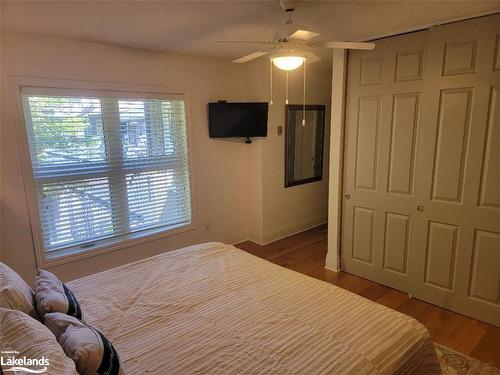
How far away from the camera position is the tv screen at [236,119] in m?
3.63

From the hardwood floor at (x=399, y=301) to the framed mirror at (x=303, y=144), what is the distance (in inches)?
37.1

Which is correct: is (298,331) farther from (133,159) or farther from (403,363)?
(133,159)

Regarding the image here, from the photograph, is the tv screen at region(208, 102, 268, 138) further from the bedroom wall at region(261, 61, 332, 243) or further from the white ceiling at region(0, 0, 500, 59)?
the white ceiling at region(0, 0, 500, 59)

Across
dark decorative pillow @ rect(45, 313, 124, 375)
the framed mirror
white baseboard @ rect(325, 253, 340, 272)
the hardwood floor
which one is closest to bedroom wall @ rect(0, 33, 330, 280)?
the framed mirror

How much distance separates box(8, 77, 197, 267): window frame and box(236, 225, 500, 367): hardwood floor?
1.41 m

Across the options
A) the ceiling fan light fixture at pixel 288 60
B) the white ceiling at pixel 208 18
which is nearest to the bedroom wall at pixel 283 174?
the white ceiling at pixel 208 18

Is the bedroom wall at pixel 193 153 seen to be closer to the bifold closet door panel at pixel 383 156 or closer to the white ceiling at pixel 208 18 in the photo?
the white ceiling at pixel 208 18

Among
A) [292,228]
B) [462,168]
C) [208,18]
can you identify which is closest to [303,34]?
[208,18]

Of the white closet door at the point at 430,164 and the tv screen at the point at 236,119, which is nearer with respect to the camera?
the white closet door at the point at 430,164

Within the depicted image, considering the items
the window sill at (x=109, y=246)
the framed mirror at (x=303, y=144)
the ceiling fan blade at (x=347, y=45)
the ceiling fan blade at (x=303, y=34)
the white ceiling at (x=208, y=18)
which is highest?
the white ceiling at (x=208, y=18)

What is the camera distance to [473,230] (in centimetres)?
246

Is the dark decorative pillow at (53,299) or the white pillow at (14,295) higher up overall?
the white pillow at (14,295)

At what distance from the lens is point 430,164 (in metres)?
2.62

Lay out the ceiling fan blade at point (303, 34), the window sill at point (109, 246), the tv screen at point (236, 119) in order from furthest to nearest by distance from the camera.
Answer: the tv screen at point (236, 119) < the window sill at point (109, 246) < the ceiling fan blade at point (303, 34)
